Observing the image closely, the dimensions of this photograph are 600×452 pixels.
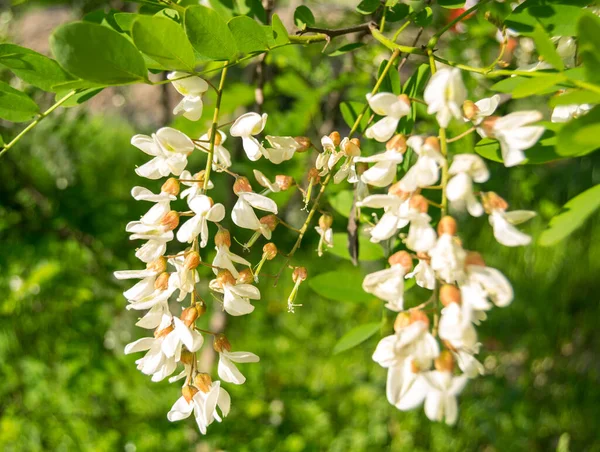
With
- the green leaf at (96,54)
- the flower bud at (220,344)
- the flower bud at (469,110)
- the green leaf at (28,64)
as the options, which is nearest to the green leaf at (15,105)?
the green leaf at (28,64)

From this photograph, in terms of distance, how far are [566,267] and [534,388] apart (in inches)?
18.7

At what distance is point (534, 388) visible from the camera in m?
1.53

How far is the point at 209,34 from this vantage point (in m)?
0.38

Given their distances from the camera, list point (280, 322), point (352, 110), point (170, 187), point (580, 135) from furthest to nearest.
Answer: point (280, 322)
point (352, 110)
point (170, 187)
point (580, 135)

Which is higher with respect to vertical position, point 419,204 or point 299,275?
point 419,204

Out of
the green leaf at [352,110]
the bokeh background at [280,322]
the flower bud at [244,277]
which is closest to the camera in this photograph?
the flower bud at [244,277]

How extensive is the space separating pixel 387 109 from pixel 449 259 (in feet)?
0.35

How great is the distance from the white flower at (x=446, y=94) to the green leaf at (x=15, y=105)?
1.09ft

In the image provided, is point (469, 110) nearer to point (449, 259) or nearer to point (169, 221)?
point (449, 259)

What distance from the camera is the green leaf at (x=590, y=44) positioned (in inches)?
12.0

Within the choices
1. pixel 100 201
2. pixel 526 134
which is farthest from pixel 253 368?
pixel 526 134

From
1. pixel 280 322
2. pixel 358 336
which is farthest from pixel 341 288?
pixel 280 322

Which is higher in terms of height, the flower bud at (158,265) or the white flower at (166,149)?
the white flower at (166,149)

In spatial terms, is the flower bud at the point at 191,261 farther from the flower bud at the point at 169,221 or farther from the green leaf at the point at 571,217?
the green leaf at the point at 571,217
